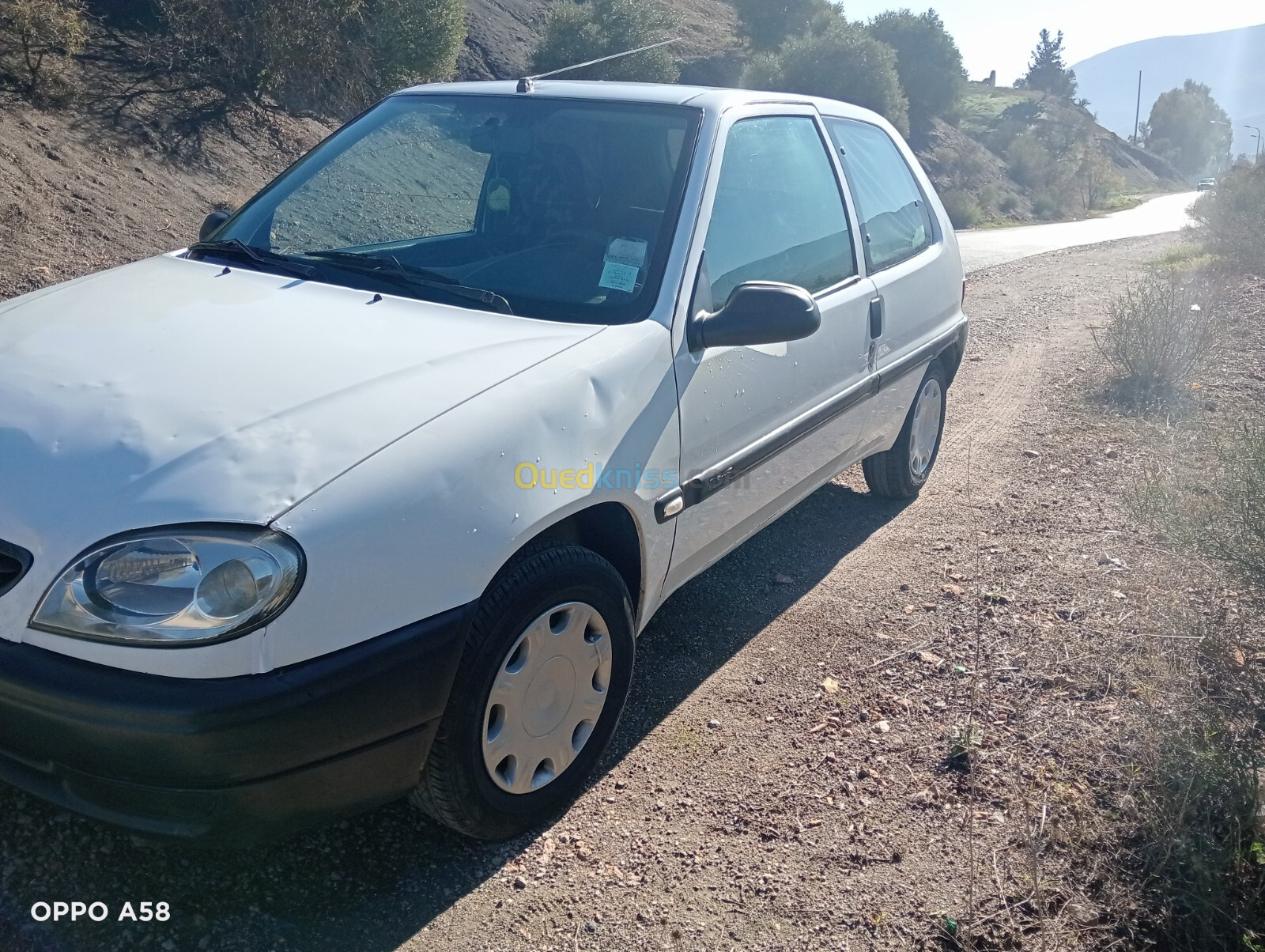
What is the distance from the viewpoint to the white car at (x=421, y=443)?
2008mm

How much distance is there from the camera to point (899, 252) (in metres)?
4.57

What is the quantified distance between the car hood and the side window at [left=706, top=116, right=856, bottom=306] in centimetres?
74

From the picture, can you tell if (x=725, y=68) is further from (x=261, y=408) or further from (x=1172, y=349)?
(x=261, y=408)

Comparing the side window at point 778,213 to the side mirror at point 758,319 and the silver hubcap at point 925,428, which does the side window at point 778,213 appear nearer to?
the side mirror at point 758,319

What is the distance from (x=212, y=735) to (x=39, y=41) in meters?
10.5

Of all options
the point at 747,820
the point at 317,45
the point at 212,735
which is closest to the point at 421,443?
the point at 212,735

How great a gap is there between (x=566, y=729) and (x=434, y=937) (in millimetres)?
609

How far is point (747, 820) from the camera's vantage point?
2.88 meters

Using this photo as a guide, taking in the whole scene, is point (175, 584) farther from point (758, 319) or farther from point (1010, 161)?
point (1010, 161)

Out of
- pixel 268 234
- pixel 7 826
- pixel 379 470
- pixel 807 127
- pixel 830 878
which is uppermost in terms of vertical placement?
pixel 807 127

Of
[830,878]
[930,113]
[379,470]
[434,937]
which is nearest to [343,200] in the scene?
[379,470]

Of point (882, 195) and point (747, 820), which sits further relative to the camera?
point (882, 195)

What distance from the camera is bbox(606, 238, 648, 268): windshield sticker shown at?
306 centimetres

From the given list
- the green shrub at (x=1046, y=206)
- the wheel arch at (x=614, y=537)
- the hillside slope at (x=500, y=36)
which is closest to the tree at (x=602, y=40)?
the hillside slope at (x=500, y=36)
